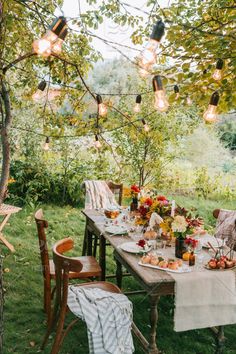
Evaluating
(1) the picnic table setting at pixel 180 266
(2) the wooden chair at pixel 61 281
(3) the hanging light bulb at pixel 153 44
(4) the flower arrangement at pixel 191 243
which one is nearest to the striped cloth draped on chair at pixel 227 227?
(1) the picnic table setting at pixel 180 266

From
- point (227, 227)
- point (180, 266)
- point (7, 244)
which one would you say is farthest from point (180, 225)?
point (7, 244)

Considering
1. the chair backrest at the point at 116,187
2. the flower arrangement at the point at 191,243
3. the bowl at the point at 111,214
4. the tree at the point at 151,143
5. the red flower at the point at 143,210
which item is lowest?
the flower arrangement at the point at 191,243

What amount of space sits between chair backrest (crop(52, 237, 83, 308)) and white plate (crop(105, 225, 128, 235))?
0.71 m

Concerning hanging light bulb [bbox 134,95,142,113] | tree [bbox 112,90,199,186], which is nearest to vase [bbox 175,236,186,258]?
Result: hanging light bulb [bbox 134,95,142,113]

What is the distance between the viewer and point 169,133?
653 cm

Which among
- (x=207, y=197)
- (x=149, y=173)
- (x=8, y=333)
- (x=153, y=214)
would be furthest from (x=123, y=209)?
(x=207, y=197)

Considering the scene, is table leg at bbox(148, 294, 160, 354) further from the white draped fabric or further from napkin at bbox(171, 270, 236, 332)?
the white draped fabric

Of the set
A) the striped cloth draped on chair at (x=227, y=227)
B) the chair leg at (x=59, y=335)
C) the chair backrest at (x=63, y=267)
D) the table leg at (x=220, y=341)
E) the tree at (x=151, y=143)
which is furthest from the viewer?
the tree at (x=151, y=143)

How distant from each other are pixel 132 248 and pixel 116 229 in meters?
0.53

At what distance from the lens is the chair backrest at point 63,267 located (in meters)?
2.28

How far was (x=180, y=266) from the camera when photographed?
8.21ft

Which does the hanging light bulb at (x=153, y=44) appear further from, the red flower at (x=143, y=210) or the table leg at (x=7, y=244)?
the table leg at (x=7, y=244)

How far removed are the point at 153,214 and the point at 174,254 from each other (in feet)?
1.44

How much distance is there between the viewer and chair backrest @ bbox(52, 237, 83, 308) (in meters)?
2.28
